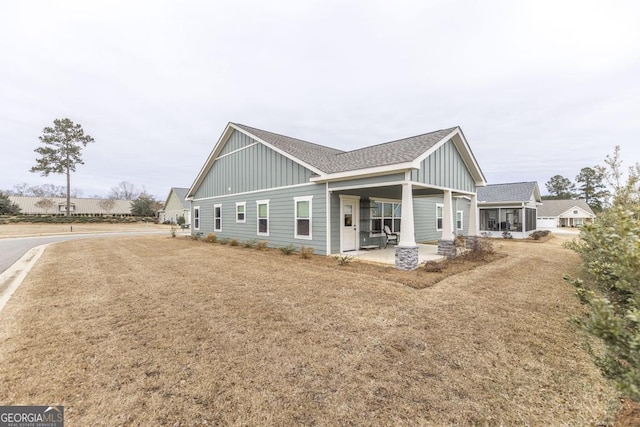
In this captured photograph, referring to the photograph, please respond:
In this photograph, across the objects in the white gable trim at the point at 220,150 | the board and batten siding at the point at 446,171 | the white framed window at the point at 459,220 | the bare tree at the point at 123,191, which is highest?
the bare tree at the point at 123,191

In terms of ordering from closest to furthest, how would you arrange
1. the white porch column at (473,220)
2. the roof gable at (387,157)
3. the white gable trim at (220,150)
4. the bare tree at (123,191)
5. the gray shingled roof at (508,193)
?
the roof gable at (387,157), the white gable trim at (220,150), the white porch column at (473,220), the gray shingled roof at (508,193), the bare tree at (123,191)

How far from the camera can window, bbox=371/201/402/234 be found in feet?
41.5

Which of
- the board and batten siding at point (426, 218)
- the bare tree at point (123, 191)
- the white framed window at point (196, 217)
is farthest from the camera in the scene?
the bare tree at point (123, 191)

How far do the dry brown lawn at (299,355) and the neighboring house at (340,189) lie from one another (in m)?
3.65

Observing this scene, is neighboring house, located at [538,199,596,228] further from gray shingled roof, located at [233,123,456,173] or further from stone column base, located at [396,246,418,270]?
stone column base, located at [396,246,418,270]

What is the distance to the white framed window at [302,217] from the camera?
10.8 metres

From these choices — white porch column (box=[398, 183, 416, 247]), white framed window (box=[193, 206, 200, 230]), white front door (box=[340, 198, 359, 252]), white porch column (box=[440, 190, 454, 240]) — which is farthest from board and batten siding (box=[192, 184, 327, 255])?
white porch column (box=[440, 190, 454, 240])

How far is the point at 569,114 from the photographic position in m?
16.8

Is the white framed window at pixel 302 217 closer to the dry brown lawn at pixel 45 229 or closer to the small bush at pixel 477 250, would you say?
the small bush at pixel 477 250

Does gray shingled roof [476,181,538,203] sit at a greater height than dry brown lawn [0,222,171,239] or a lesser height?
greater

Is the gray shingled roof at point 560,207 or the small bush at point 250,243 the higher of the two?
the gray shingled roof at point 560,207

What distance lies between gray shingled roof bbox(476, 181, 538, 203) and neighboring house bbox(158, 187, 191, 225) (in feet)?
126

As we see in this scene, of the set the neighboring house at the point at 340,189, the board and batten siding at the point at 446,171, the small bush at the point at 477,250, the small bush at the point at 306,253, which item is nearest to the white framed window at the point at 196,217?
the neighboring house at the point at 340,189

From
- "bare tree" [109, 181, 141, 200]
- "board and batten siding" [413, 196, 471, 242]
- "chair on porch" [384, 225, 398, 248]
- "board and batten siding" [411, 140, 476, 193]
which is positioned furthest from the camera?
"bare tree" [109, 181, 141, 200]
